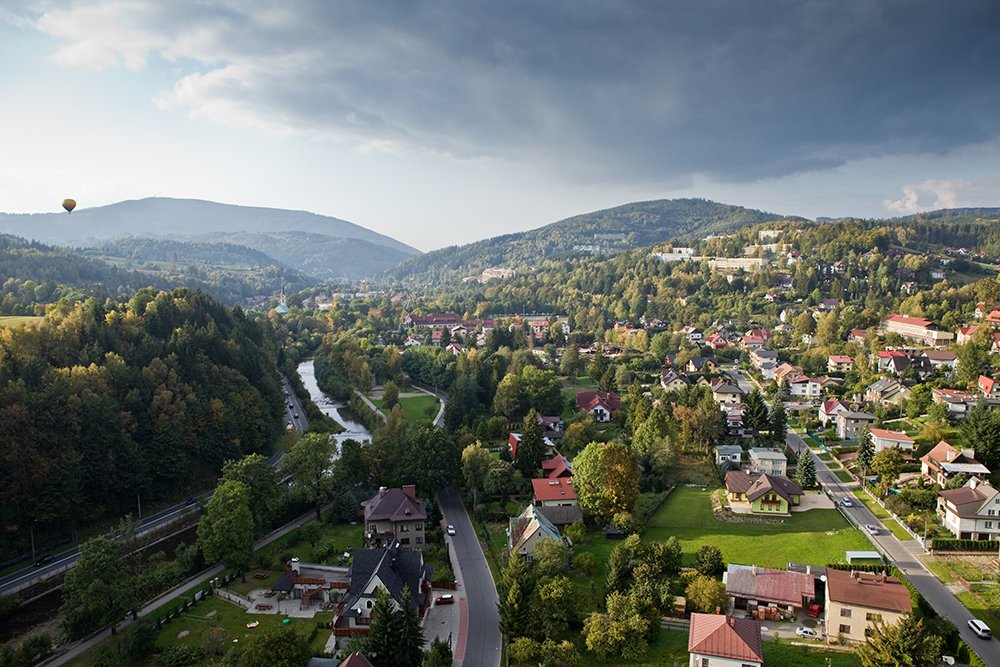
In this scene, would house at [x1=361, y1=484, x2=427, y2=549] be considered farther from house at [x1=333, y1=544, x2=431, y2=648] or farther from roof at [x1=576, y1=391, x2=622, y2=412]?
roof at [x1=576, y1=391, x2=622, y2=412]

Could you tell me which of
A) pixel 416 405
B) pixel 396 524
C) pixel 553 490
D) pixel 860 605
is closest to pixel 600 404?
pixel 416 405

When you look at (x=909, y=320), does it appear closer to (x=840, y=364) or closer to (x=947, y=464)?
(x=840, y=364)

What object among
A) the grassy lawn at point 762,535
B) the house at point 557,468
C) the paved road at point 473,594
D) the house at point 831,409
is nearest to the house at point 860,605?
the grassy lawn at point 762,535

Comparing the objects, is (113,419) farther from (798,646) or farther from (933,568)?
(933,568)

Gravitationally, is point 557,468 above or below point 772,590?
above

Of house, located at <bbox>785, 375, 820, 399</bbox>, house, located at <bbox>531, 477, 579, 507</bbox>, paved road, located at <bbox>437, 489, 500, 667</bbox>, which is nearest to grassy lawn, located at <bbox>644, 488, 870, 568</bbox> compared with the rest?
house, located at <bbox>531, 477, 579, 507</bbox>

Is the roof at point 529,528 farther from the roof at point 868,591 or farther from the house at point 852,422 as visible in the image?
the house at point 852,422
